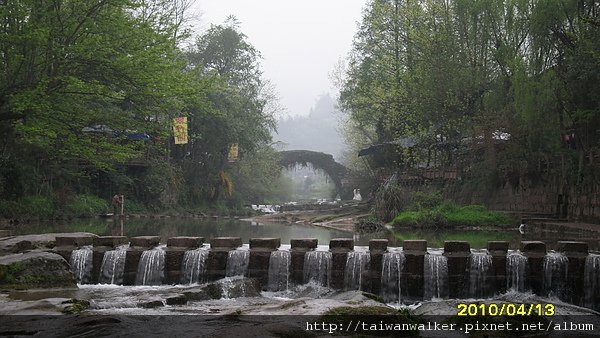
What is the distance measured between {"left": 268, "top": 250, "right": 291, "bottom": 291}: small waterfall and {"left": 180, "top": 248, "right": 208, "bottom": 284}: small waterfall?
56.8 inches

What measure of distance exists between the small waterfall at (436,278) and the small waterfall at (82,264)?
22.9ft

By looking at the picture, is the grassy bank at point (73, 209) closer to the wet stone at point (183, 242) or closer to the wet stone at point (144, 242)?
the wet stone at point (144, 242)

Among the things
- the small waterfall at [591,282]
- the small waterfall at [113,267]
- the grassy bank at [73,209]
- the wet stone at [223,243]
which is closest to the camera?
the small waterfall at [591,282]

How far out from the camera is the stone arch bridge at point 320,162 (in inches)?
2266

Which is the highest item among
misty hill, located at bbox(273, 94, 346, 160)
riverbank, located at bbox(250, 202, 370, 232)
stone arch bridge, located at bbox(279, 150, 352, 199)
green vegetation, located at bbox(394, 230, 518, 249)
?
misty hill, located at bbox(273, 94, 346, 160)

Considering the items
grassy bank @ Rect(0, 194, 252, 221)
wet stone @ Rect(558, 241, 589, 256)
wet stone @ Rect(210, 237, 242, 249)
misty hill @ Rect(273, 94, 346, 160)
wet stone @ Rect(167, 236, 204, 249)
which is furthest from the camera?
misty hill @ Rect(273, 94, 346, 160)

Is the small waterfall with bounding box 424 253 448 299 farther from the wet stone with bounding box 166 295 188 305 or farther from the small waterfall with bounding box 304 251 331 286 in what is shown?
the wet stone with bounding box 166 295 188 305

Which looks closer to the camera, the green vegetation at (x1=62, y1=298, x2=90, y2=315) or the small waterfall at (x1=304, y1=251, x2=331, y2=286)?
the green vegetation at (x1=62, y1=298, x2=90, y2=315)

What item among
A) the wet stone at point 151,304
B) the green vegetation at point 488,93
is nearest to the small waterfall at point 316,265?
the wet stone at point 151,304

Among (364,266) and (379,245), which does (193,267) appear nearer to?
(364,266)

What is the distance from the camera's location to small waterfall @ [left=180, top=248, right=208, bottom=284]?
11469mm

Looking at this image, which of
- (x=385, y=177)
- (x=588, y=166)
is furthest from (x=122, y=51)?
(x=385, y=177)

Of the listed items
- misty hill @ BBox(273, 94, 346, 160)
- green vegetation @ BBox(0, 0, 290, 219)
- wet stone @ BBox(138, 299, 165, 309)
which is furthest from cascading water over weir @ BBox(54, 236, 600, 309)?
misty hill @ BBox(273, 94, 346, 160)

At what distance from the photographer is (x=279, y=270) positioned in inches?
444
